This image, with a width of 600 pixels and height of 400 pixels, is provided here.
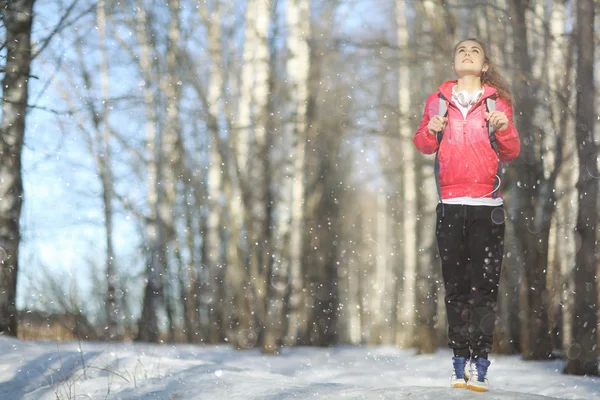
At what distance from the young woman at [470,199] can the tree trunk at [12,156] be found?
5662 mm

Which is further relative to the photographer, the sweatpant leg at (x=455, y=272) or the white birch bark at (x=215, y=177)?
the white birch bark at (x=215, y=177)

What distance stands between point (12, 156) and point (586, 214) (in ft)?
20.5

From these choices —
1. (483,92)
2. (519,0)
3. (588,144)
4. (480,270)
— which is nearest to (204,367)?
(480,270)

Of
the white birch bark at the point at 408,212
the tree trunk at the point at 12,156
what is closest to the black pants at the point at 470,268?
the tree trunk at the point at 12,156

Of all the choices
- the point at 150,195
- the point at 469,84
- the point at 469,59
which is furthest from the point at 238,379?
the point at 150,195

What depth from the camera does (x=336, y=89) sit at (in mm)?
14109

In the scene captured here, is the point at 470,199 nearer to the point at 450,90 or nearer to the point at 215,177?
the point at 450,90

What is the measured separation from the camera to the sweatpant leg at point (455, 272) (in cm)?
426

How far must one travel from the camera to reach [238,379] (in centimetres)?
484

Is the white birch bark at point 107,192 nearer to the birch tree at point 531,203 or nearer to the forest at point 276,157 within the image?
the forest at point 276,157

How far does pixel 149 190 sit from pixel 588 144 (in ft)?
29.4

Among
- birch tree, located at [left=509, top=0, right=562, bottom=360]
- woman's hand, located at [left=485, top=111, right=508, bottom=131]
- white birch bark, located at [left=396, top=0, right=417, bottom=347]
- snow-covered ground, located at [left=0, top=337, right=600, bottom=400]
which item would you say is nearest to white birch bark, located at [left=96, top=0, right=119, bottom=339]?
white birch bark, located at [left=396, top=0, right=417, bottom=347]

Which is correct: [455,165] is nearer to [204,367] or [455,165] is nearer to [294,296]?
[204,367]

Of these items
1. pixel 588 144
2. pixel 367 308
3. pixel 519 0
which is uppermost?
pixel 519 0
